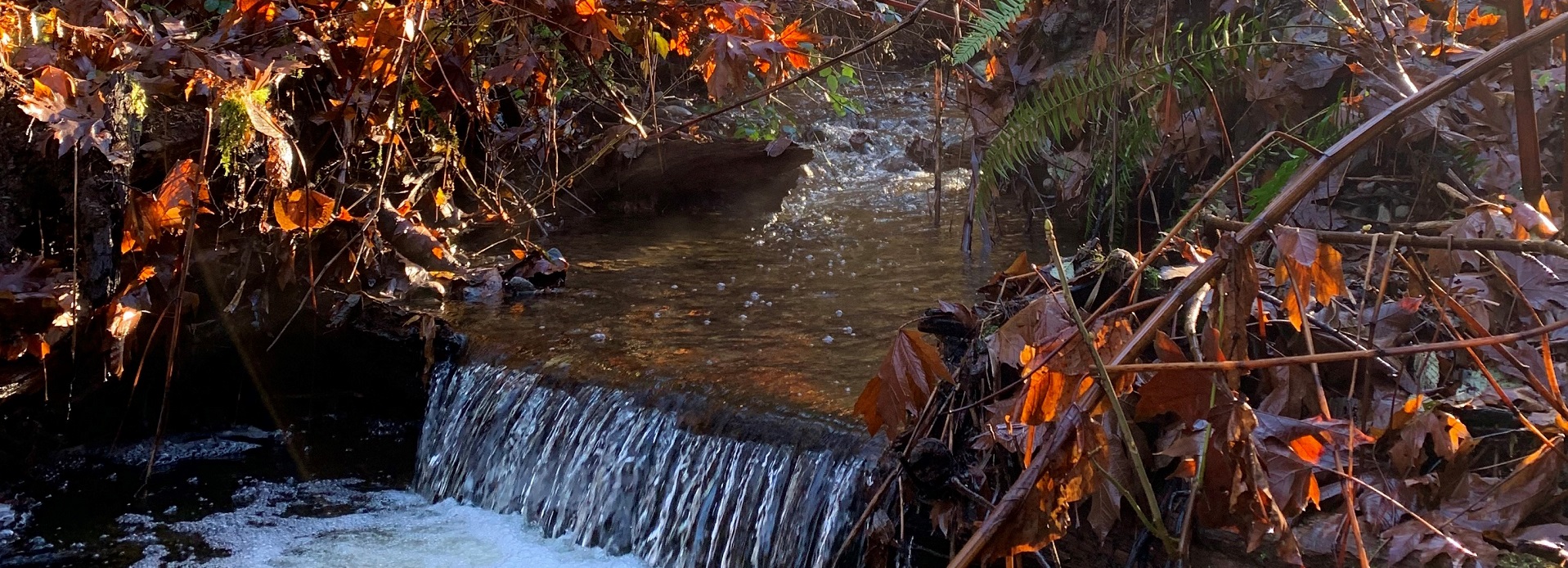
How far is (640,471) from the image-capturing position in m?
3.72

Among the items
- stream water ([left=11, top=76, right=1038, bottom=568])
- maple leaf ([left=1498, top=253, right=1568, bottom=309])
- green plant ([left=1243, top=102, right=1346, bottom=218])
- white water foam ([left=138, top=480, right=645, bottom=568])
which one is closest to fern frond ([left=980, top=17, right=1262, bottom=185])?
green plant ([left=1243, top=102, right=1346, bottom=218])

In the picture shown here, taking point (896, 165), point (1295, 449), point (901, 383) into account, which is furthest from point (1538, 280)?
point (896, 165)

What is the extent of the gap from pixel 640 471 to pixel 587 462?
263mm

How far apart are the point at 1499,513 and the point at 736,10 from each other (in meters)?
2.99

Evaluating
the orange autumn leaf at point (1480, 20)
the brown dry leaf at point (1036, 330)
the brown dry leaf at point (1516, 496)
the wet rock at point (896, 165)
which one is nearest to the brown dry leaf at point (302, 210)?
the brown dry leaf at point (1036, 330)

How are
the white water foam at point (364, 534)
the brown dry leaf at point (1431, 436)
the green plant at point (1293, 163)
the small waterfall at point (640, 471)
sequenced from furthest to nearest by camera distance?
the white water foam at point (364, 534), the small waterfall at point (640, 471), the green plant at point (1293, 163), the brown dry leaf at point (1431, 436)

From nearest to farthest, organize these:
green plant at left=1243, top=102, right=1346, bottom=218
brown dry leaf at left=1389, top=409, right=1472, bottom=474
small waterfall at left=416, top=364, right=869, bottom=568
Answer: brown dry leaf at left=1389, top=409, right=1472, bottom=474
green plant at left=1243, top=102, right=1346, bottom=218
small waterfall at left=416, top=364, right=869, bottom=568

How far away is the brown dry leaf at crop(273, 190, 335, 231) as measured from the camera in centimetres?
394

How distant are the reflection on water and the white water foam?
681mm

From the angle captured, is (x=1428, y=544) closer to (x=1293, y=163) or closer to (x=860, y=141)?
(x=1293, y=163)

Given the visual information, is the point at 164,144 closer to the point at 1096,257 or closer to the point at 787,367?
the point at 787,367

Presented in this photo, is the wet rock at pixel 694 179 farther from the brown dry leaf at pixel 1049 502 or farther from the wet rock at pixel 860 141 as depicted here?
the brown dry leaf at pixel 1049 502

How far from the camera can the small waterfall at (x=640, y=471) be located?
3.25 meters

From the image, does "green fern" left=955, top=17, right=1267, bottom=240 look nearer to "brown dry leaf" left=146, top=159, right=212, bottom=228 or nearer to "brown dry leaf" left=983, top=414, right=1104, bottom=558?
"brown dry leaf" left=983, top=414, right=1104, bottom=558
